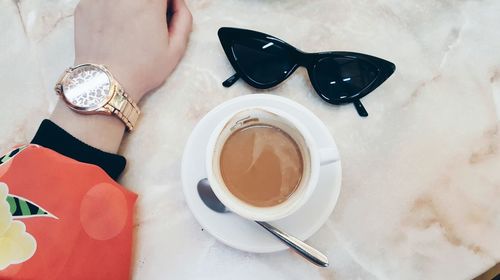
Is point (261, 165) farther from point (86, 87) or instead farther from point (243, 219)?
point (86, 87)

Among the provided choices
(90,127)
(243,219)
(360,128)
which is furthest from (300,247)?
(90,127)

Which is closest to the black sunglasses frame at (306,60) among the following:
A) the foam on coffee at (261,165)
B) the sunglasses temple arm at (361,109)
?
the sunglasses temple arm at (361,109)

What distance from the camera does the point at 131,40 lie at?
0.62 metres

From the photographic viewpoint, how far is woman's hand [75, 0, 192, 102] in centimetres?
61

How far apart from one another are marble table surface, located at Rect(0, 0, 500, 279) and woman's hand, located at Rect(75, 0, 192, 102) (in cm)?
3

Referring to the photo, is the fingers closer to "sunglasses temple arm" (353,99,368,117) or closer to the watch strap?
the watch strap

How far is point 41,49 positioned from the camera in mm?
658

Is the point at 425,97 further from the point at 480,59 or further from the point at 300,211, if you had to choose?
the point at 300,211

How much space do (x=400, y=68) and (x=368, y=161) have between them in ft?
0.49

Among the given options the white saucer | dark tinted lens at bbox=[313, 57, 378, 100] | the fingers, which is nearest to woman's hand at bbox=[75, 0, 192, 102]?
the fingers

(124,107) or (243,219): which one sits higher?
(124,107)

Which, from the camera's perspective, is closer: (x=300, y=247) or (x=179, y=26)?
(x=300, y=247)

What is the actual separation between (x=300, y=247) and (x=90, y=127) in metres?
0.31

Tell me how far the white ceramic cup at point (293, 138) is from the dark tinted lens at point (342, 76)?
0.40 ft
